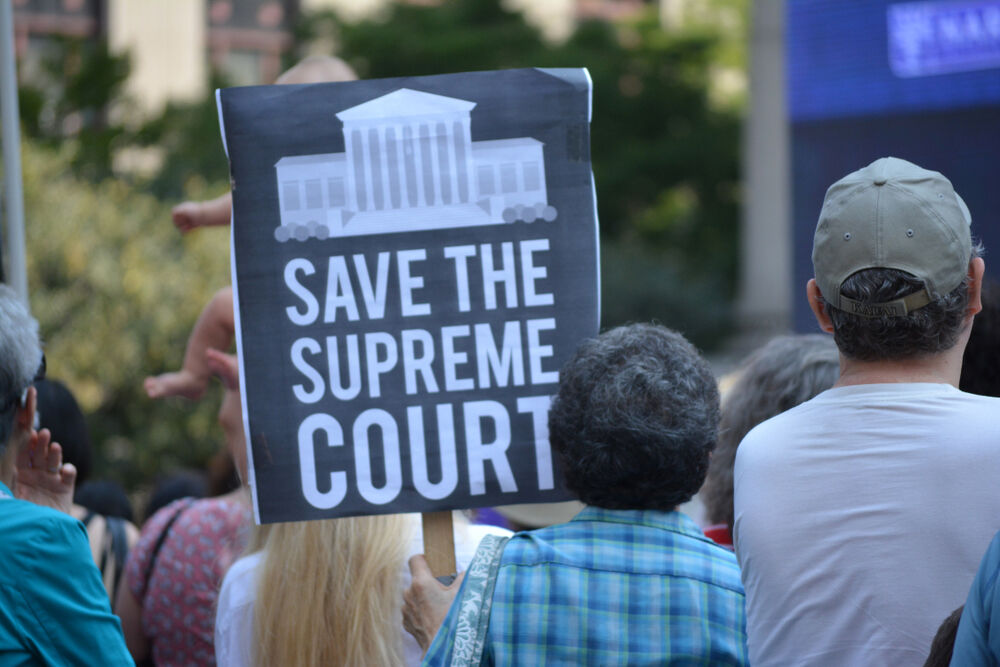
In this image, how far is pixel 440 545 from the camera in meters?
2.41

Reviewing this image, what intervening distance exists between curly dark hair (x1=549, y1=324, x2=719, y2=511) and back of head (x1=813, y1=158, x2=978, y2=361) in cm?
28

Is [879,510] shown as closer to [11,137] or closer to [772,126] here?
[11,137]

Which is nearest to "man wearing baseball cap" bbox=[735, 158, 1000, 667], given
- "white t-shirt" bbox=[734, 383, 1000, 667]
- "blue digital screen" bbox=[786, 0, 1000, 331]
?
"white t-shirt" bbox=[734, 383, 1000, 667]

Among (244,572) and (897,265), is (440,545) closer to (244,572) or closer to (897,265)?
(244,572)

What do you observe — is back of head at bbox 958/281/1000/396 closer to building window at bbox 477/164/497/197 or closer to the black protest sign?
the black protest sign

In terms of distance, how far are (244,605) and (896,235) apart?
1.50m

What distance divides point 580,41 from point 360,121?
18439 mm

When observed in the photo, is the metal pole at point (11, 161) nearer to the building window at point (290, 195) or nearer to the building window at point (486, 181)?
the building window at point (290, 195)

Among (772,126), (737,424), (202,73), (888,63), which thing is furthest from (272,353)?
(202,73)

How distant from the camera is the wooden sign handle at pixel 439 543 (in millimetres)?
2367

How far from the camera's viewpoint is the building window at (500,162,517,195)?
252cm

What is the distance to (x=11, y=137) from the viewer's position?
4047mm

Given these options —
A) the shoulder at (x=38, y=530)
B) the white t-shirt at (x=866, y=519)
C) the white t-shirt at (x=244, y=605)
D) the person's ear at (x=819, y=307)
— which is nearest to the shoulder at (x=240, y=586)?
the white t-shirt at (x=244, y=605)

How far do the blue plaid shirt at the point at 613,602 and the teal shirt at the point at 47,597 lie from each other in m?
0.59
